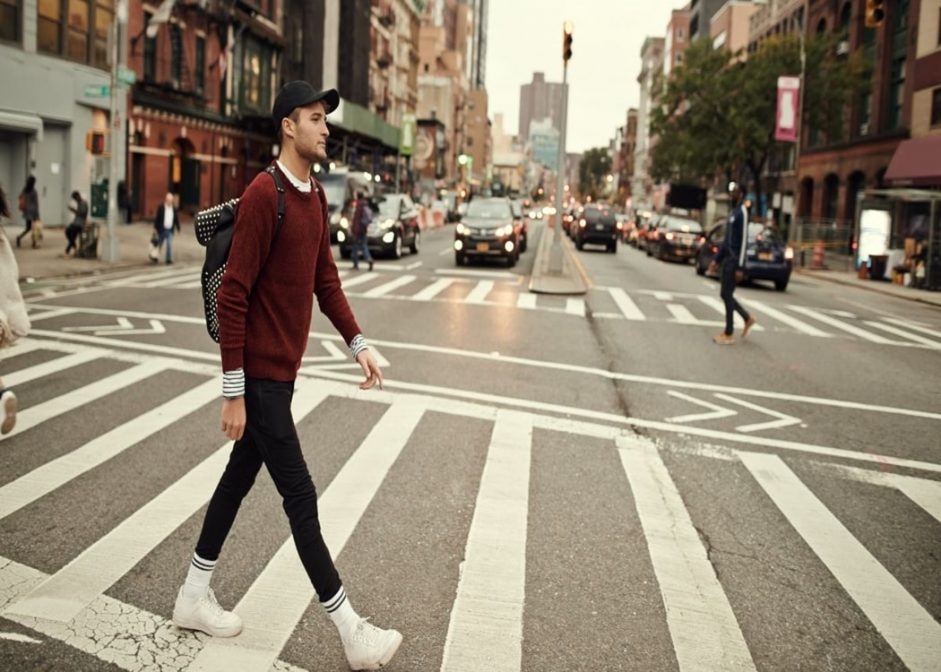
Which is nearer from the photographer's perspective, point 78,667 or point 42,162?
point 78,667

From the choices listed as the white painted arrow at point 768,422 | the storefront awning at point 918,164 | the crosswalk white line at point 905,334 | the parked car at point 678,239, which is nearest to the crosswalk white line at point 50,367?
the white painted arrow at point 768,422

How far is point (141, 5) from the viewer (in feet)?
116

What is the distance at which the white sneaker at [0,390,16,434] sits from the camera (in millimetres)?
6398

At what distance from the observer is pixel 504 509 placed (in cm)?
567

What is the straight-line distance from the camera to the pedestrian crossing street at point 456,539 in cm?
390

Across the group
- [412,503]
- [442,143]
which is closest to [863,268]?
[412,503]

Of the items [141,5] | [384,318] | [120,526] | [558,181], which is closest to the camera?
[120,526]

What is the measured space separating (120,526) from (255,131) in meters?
46.0

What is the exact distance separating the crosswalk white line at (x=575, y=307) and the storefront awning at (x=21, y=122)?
19.1 meters

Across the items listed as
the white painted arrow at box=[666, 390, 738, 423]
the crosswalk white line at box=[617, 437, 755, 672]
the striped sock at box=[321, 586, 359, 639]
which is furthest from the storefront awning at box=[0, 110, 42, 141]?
the striped sock at box=[321, 586, 359, 639]

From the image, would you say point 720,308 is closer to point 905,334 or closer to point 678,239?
point 905,334

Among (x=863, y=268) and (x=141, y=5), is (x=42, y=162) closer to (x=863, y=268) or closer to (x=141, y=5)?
(x=141, y=5)

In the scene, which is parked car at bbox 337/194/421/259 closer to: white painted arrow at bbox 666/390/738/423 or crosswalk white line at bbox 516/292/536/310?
crosswalk white line at bbox 516/292/536/310

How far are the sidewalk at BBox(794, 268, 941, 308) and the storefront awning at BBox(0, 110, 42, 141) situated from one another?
2594 centimetres
